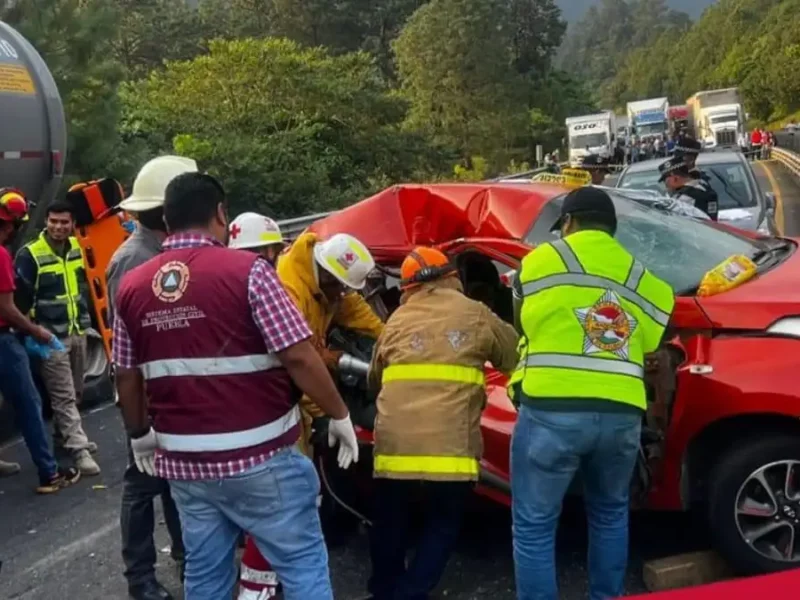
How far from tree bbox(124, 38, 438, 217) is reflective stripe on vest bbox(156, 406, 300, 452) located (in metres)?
15.2

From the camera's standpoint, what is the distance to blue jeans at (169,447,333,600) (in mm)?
3252

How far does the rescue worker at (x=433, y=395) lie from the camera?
4.10 metres

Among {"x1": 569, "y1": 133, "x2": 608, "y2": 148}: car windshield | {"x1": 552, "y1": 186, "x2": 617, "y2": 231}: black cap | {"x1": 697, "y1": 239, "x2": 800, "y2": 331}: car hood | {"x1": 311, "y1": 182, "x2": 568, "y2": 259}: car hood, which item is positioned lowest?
{"x1": 569, "y1": 133, "x2": 608, "y2": 148}: car windshield

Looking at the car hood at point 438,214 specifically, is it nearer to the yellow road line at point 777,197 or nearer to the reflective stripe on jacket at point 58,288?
the reflective stripe on jacket at point 58,288

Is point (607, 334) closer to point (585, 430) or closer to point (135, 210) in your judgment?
point (585, 430)

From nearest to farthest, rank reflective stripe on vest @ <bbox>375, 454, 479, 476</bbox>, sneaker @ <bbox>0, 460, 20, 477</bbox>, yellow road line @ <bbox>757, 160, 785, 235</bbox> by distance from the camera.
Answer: reflective stripe on vest @ <bbox>375, 454, 479, 476</bbox>, sneaker @ <bbox>0, 460, 20, 477</bbox>, yellow road line @ <bbox>757, 160, 785, 235</bbox>

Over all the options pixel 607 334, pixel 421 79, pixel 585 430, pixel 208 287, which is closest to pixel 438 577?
pixel 585 430

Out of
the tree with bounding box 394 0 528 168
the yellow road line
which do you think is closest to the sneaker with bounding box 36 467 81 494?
the yellow road line

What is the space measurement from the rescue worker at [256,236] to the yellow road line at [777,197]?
11631mm

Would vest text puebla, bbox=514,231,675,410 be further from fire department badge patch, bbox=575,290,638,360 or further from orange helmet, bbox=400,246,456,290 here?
orange helmet, bbox=400,246,456,290

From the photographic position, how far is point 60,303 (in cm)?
660

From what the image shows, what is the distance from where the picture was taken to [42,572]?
17.2ft

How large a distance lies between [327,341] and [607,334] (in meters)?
1.65

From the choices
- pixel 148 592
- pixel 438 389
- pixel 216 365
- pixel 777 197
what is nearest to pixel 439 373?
pixel 438 389
